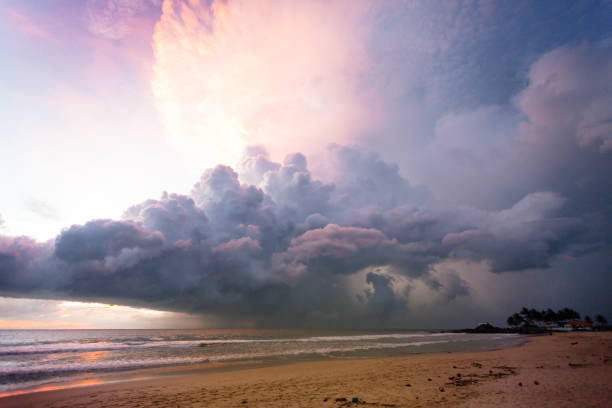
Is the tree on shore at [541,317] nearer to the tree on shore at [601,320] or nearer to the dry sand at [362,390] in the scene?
the tree on shore at [601,320]

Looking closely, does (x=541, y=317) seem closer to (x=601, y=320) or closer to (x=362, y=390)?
(x=601, y=320)

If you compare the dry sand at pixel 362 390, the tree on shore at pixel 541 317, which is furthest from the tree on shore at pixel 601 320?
the dry sand at pixel 362 390

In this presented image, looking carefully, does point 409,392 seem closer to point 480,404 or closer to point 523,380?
point 480,404

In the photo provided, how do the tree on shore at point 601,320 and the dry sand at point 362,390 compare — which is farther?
the tree on shore at point 601,320

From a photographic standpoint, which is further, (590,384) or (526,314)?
(526,314)

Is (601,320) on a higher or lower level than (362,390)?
lower

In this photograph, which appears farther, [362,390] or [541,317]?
[541,317]

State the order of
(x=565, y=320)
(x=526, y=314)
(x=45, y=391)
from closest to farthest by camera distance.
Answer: (x=45, y=391) < (x=565, y=320) < (x=526, y=314)

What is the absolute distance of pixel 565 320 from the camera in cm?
15288

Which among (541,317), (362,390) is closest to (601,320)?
(541,317)

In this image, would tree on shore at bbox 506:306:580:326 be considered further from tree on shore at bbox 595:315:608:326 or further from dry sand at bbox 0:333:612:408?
dry sand at bbox 0:333:612:408

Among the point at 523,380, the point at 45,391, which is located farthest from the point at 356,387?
the point at 45,391

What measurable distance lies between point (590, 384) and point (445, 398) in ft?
26.7

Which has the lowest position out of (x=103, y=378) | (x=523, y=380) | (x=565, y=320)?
(x=565, y=320)
